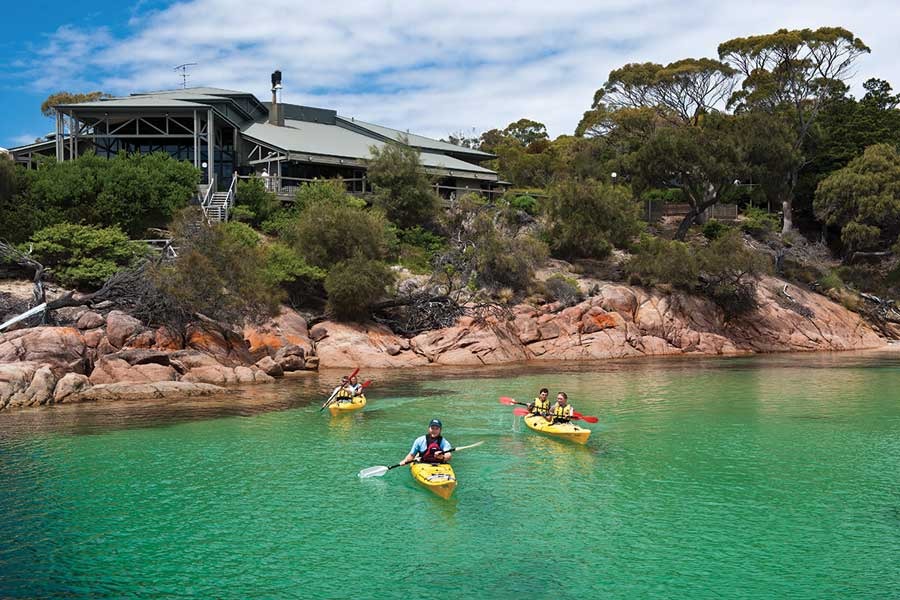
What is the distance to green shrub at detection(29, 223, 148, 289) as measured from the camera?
3303 centimetres

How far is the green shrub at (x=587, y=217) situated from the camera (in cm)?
4662

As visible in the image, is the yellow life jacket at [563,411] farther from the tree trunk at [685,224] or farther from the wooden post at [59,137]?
the tree trunk at [685,224]

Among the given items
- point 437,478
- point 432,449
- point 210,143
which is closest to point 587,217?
point 210,143

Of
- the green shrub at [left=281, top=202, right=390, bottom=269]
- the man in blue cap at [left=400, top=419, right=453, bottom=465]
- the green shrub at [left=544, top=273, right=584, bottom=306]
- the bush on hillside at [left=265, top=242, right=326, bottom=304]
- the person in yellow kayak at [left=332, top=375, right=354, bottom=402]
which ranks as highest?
the green shrub at [left=281, top=202, right=390, bottom=269]

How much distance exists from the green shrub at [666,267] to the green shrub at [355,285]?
15.2m

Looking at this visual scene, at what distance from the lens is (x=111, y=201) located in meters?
36.8

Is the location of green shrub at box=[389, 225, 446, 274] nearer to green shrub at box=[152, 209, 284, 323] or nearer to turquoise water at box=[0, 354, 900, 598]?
green shrub at box=[152, 209, 284, 323]

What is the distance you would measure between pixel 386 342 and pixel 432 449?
66.0 ft

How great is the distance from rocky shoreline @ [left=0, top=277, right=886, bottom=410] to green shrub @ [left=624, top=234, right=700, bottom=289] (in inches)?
37.6

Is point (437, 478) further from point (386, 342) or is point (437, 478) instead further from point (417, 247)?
point (417, 247)

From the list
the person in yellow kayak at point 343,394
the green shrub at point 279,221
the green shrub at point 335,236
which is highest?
the green shrub at point 279,221

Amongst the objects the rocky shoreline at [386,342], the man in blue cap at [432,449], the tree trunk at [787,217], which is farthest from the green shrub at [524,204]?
the man in blue cap at [432,449]

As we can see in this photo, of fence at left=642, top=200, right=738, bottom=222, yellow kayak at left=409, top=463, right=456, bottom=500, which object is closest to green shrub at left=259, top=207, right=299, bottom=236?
yellow kayak at left=409, top=463, right=456, bottom=500

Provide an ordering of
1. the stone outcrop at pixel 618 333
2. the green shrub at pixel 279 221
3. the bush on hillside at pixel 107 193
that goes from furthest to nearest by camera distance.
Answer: the green shrub at pixel 279 221 → the bush on hillside at pixel 107 193 → the stone outcrop at pixel 618 333
